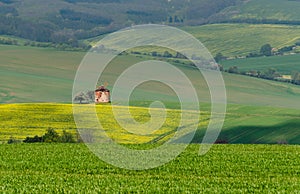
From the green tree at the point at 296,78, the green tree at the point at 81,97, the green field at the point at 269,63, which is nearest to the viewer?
the green tree at the point at 81,97

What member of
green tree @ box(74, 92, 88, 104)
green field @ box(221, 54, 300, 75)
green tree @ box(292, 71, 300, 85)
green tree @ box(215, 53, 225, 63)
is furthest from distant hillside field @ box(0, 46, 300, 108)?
green tree @ box(215, 53, 225, 63)

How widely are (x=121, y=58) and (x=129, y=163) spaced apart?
118 metres

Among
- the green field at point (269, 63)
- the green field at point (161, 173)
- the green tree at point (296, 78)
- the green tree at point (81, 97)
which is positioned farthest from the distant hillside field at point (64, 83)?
the green field at point (161, 173)

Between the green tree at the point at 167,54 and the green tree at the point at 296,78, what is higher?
the green tree at the point at 296,78

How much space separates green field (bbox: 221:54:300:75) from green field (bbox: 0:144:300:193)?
412 feet

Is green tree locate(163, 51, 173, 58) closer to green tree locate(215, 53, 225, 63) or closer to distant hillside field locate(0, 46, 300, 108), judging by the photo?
green tree locate(215, 53, 225, 63)

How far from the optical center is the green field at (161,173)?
19.7m

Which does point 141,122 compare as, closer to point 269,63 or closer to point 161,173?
point 161,173

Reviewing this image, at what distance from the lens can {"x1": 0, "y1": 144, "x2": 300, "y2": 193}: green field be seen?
64.6 feet

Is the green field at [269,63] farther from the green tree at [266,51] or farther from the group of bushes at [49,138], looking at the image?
the group of bushes at [49,138]

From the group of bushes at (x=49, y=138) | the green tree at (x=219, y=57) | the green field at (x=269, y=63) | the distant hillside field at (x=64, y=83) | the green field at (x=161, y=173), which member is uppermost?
the green field at (x=161, y=173)

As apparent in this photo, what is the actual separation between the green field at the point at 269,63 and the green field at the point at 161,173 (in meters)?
126

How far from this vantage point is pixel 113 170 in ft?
79.3

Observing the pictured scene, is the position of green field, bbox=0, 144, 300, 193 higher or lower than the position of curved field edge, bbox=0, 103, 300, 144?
higher
